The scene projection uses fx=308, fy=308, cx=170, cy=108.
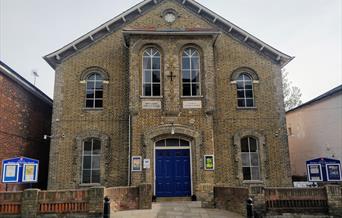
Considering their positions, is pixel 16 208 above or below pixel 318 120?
below

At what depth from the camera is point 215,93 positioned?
16.5 m

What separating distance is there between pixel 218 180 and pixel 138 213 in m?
5.35

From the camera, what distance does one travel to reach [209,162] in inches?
576

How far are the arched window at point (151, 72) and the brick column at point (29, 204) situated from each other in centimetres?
723

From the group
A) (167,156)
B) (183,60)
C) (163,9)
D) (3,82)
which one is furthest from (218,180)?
(3,82)

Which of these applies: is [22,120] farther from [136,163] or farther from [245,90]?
[245,90]

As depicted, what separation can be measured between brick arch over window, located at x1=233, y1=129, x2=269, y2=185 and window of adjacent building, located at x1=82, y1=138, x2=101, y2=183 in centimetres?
700

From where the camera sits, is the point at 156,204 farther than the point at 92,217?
Yes

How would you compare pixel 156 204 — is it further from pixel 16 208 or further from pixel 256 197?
pixel 16 208

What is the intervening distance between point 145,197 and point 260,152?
22.2 ft

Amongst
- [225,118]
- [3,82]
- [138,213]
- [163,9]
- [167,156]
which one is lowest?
[138,213]

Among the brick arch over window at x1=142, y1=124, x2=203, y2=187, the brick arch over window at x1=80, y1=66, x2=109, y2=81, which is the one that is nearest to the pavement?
the brick arch over window at x1=142, y1=124, x2=203, y2=187

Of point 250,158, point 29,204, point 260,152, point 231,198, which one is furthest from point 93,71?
point 260,152

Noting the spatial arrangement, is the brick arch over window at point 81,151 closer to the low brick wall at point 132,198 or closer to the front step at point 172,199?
the front step at point 172,199
